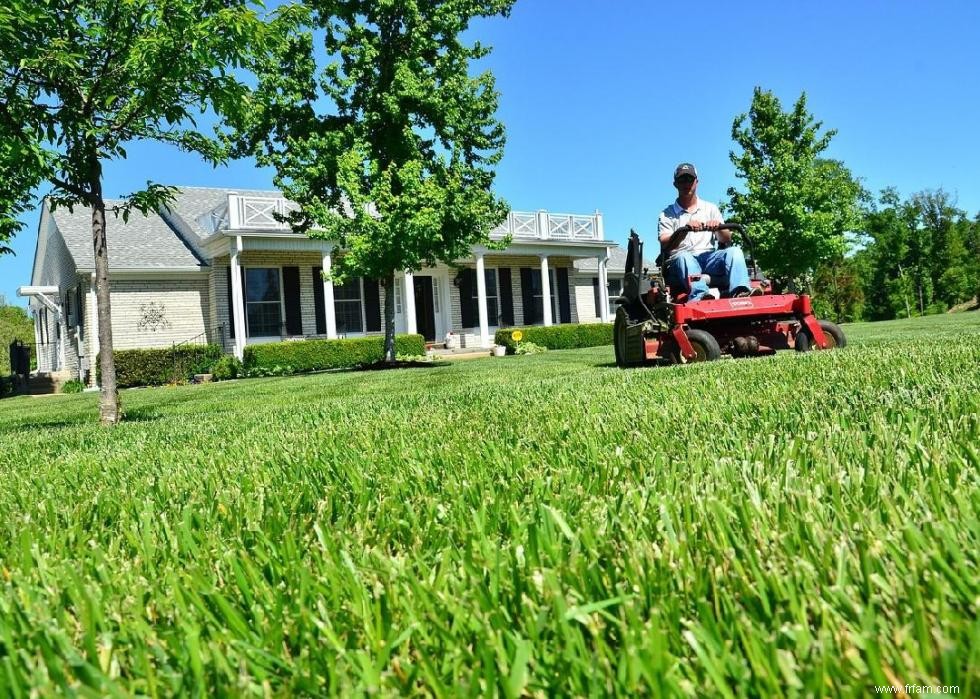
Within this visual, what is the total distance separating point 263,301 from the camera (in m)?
22.8

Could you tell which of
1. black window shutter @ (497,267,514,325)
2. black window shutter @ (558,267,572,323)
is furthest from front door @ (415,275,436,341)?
black window shutter @ (558,267,572,323)

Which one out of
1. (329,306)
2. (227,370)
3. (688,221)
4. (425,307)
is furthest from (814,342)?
(425,307)

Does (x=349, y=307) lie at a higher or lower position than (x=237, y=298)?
lower

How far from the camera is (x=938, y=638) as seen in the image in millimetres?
805

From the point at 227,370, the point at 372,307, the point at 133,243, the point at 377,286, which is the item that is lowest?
the point at 227,370

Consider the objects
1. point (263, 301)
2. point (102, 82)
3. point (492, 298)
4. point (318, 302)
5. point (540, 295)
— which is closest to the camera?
point (102, 82)

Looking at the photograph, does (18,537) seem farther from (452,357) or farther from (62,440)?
(452,357)

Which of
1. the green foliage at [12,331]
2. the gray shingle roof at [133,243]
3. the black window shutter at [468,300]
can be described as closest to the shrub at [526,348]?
the black window shutter at [468,300]

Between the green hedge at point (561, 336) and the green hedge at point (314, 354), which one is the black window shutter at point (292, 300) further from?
the green hedge at point (561, 336)

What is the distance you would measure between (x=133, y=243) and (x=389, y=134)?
11038 millimetres

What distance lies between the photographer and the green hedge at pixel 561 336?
23156 mm

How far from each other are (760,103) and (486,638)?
29.3 metres

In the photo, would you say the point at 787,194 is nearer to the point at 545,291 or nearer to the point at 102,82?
the point at 545,291

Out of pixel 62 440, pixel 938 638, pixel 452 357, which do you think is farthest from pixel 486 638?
pixel 452 357
